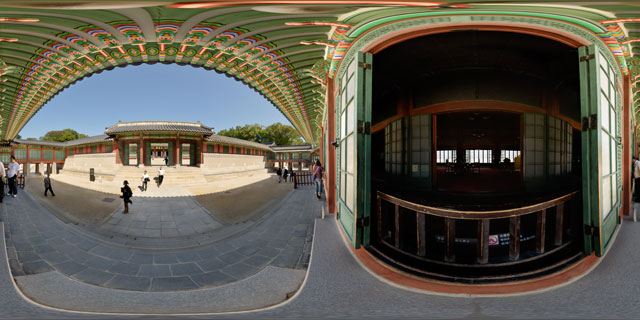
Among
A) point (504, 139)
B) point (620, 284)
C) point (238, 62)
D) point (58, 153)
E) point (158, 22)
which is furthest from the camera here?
point (504, 139)

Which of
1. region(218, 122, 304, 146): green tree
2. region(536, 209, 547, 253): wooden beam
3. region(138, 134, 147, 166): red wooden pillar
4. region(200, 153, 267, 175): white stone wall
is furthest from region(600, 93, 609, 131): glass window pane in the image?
region(218, 122, 304, 146): green tree

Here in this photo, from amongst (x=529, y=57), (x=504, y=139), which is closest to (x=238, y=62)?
(x=529, y=57)

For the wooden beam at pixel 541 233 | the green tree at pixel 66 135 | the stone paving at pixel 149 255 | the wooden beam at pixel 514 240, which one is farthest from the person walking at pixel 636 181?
the green tree at pixel 66 135

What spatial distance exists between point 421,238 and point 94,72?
15.7 ft

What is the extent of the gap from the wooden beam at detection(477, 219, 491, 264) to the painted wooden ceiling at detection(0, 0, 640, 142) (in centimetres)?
191

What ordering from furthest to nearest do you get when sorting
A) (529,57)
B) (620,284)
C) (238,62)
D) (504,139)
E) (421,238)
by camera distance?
(504,139), (529,57), (238,62), (421,238), (620,284)

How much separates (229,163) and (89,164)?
264 inches

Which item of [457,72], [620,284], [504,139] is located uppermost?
[457,72]

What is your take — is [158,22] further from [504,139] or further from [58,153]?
[504,139]

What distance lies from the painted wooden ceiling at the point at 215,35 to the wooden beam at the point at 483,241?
191 centimetres

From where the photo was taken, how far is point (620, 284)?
1938 millimetres

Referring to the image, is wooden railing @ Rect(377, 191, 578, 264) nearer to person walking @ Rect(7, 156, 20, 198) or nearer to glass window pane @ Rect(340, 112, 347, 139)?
glass window pane @ Rect(340, 112, 347, 139)

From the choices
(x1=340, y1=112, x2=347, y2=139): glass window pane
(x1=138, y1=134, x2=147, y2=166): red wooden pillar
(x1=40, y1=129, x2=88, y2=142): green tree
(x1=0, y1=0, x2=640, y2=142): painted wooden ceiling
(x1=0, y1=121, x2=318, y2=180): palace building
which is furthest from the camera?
(x1=40, y1=129, x2=88, y2=142): green tree

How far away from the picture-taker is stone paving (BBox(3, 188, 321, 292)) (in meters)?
2.33
